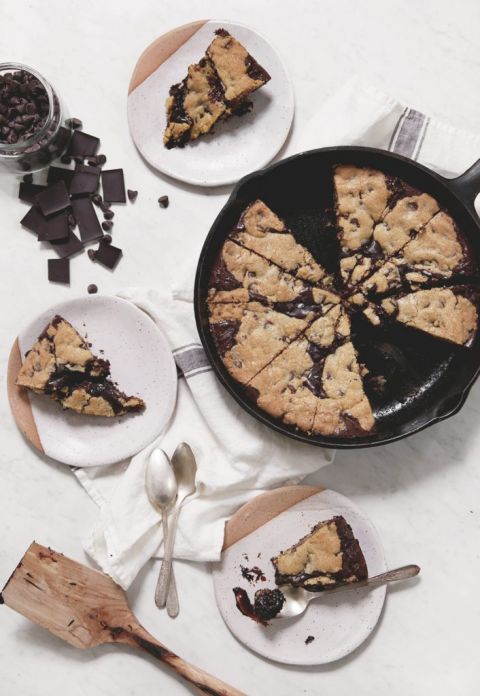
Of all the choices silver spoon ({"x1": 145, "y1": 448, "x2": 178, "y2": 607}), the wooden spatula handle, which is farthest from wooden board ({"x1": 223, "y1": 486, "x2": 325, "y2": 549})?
the wooden spatula handle

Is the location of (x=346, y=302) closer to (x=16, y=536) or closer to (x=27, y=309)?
(x=27, y=309)

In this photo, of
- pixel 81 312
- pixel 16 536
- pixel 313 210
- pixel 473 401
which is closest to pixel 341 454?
pixel 473 401

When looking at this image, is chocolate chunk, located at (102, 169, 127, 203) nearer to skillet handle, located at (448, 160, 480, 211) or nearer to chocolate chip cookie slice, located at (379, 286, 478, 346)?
chocolate chip cookie slice, located at (379, 286, 478, 346)

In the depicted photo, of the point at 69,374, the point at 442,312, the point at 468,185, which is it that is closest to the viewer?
the point at 468,185

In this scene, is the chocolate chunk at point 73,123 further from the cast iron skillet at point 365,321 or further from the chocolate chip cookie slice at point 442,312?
the chocolate chip cookie slice at point 442,312

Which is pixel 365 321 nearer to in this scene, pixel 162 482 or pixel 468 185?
pixel 468 185

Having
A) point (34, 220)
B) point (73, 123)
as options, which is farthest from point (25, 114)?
point (34, 220)
